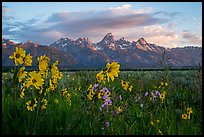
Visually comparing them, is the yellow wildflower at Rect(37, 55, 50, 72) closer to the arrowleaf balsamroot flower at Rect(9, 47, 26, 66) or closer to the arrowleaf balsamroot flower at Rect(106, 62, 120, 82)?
the arrowleaf balsamroot flower at Rect(9, 47, 26, 66)

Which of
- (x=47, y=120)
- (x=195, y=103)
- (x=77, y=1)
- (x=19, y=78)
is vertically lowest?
(x=195, y=103)

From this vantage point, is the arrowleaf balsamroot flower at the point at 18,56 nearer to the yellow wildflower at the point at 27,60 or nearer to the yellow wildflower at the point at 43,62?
the yellow wildflower at the point at 27,60

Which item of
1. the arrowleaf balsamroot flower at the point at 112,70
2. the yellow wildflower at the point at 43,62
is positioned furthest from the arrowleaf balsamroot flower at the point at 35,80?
the arrowleaf balsamroot flower at the point at 112,70

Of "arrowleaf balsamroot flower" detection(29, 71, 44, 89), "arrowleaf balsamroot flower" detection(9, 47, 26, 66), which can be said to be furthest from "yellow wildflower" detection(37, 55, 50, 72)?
"arrowleaf balsamroot flower" detection(9, 47, 26, 66)

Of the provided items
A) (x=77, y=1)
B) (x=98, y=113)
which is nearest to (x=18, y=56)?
(x=77, y=1)

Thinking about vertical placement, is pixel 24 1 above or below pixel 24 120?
above

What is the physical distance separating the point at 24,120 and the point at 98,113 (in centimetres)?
106

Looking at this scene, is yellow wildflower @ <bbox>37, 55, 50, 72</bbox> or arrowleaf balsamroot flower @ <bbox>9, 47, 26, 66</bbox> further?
arrowleaf balsamroot flower @ <bbox>9, 47, 26, 66</bbox>

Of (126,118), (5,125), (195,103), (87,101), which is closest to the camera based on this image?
(5,125)

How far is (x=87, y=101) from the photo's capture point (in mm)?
3273

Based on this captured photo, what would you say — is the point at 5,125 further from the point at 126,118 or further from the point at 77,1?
the point at 126,118

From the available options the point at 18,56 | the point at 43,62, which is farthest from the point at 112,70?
the point at 18,56

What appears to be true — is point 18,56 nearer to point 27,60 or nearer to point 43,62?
point 27,60

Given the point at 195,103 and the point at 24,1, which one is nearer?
the point at 24,1
